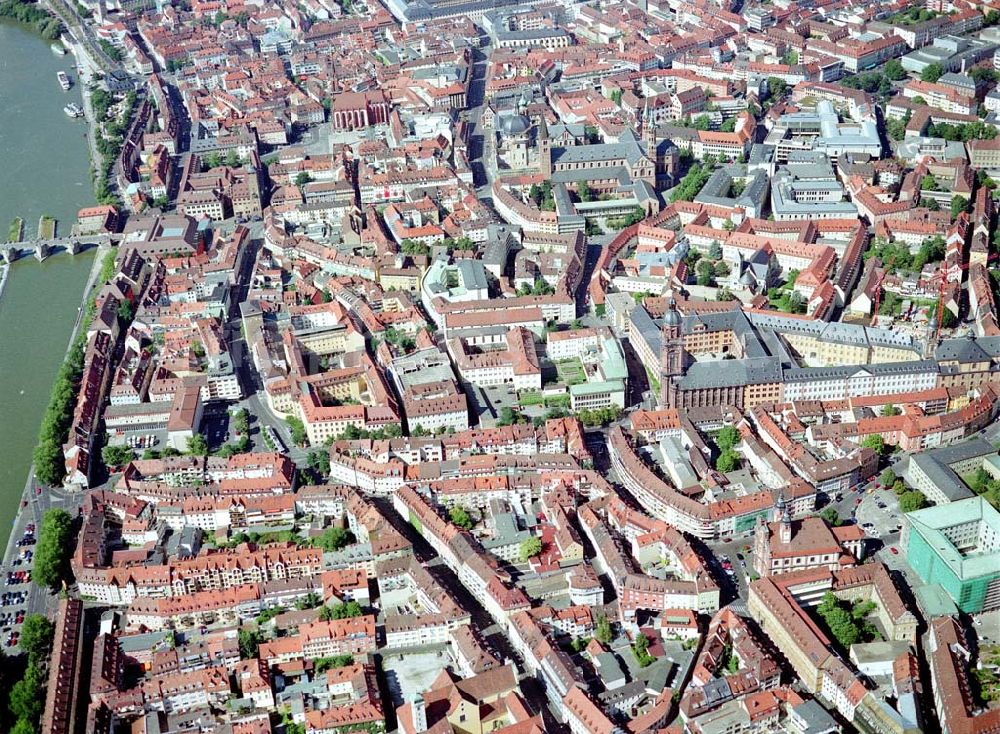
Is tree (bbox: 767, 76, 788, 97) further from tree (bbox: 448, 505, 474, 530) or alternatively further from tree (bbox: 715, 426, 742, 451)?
tree (bbox: 448, 505, 474, 530)

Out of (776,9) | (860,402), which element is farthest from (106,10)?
(860,402)

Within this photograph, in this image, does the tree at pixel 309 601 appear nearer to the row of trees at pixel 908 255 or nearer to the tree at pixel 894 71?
the row of trees at pixel 908 255

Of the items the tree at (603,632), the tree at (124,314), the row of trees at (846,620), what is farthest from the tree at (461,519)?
the tree at (124,314)

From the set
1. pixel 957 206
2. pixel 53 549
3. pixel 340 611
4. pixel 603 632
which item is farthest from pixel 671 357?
pixel 53 549

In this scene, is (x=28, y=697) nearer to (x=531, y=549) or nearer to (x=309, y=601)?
(x=309, y=601)

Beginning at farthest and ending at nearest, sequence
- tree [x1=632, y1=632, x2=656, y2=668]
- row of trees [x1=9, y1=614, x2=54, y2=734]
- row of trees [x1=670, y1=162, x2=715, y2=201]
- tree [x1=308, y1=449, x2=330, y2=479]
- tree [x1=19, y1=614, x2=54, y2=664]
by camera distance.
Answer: row of trees [x1=670, y1=162, x2=715, y2=201] < tree [x1=308, y1=449, x2=330, y2=479] < tree [x1=19, y1=614, x2=54, y2=664] < tree [x1=632, y1=632, x2=656, y2=668] < row of trees [x1=9, y1=614, x2=54, y2=734]

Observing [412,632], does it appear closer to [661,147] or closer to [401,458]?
[401,458]

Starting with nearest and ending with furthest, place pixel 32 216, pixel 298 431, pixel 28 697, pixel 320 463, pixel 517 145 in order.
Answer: pixel 28 697 → pixel 320 463 → pixel 298 431 → pixel 32 216 → pixel 517 145

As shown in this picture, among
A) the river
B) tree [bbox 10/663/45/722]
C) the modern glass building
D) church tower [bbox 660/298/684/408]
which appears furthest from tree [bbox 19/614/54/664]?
the modern glass building
